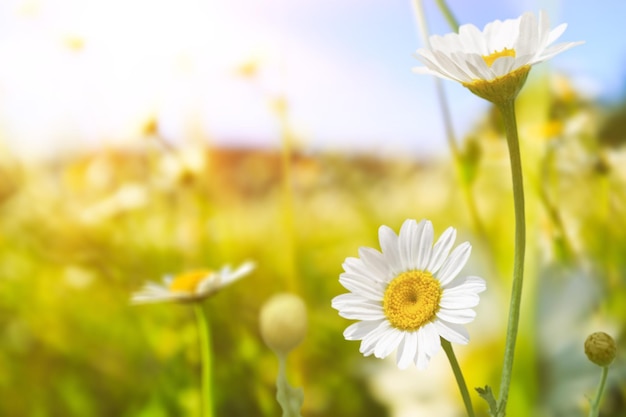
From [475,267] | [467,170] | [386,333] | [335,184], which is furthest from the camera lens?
[335,184]

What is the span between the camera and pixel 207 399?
0.97 ft

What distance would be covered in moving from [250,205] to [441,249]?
0.50 meters

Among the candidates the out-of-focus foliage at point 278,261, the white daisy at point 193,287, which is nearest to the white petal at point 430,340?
the white daisy at point 193,287

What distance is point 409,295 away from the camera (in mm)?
197

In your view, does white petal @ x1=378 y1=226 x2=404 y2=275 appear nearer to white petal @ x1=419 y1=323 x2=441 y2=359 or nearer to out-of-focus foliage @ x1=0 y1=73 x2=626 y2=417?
white petal @ x1=419 y1=323 x2=441 y2=359

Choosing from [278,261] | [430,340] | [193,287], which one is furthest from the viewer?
[278,261]

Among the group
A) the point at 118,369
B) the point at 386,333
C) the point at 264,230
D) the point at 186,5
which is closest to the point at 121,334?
the point at 118,369

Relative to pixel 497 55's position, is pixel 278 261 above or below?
below

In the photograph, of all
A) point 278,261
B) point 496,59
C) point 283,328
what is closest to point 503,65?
point 496,59

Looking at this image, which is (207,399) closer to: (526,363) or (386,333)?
(386,333)

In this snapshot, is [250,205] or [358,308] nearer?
[358,308]

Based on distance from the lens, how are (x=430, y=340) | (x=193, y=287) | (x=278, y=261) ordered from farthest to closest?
(x=278, y=261) → (x=193, y=287) → (x=430, y=340)

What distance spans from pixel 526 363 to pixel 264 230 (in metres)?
0.28

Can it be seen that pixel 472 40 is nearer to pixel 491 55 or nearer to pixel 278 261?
pixel 491 55
